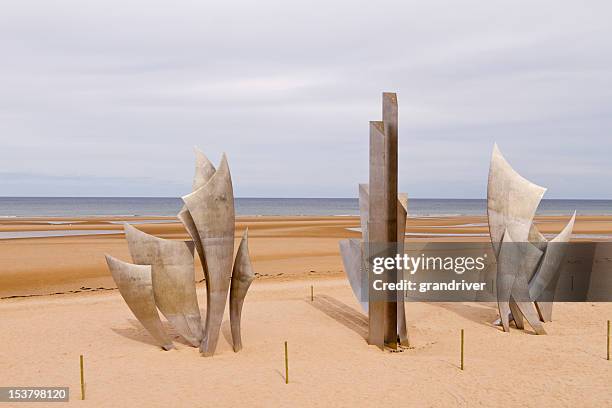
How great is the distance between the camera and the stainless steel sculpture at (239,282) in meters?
14.1

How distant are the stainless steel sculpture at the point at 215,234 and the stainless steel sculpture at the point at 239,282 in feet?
0.77

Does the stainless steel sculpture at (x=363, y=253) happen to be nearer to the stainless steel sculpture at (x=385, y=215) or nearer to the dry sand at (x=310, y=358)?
the stainless steel sculpture at (x=385, y=215)

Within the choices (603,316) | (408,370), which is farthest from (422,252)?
(408,370)

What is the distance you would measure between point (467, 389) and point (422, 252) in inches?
847

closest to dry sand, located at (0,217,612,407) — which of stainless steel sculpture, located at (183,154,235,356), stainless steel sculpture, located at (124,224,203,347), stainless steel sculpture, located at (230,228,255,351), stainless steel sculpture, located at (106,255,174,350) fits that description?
stainless steel sculpture, located at (230,228,255,351)

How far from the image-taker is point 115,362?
13.6 metres

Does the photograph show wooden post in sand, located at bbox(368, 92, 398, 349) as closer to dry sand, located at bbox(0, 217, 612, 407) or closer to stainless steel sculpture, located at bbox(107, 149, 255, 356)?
dry sand, located at bbox(0, 217, 612, 407)

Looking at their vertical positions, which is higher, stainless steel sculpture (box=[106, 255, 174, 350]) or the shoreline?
stainless steel sculpture (box=[106, 255, 174, 350])

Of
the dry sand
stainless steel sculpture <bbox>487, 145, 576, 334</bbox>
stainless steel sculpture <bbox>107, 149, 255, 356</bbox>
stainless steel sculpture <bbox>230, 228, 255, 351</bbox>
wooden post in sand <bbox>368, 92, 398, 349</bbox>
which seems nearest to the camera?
the dry sand

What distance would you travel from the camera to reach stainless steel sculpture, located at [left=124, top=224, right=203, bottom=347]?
1412 centimetres

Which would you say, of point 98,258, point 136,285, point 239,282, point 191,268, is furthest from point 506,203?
point 98,258

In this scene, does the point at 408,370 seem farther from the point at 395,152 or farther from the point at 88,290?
the point at 88,290

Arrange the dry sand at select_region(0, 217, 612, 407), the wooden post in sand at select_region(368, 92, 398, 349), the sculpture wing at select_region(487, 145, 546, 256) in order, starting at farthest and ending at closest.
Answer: the sculpture wing at select_region(487, 145, 546, 256) → the wooden post in sand at select_region(368, 92, 398, 349) → the dry sand at select_region(0, 217, 612, 407)

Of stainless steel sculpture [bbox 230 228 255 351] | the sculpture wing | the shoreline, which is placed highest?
the sculpture wing
